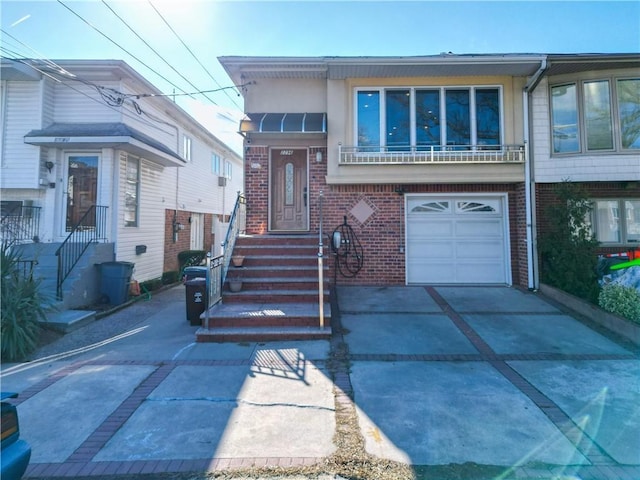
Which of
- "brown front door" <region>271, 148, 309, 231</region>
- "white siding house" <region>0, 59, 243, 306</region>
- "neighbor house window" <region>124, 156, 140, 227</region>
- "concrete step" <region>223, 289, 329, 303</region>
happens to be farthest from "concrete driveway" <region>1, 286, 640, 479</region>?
"neighbor house window" <region>124, 156, 140, 227</region>

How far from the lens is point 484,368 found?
169 inches

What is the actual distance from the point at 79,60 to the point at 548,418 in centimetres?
1154

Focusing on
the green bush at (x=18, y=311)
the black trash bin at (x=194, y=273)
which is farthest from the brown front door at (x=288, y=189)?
the green bush at (x=18, y=311)

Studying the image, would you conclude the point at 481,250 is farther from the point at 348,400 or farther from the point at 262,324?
the point at 348,400

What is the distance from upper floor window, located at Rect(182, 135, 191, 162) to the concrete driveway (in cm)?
897

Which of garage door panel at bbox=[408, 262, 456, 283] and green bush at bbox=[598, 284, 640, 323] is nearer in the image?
green bush at bbox=[598, 284, 640, 323]

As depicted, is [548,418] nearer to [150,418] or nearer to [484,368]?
[484,368]

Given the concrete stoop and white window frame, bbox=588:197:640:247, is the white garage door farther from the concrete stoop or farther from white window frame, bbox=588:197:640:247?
the concrete stoop

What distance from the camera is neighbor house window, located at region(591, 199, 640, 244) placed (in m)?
8.61

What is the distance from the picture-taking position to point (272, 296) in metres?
6.29

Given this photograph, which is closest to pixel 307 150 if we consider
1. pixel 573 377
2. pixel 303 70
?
pixel 303 70

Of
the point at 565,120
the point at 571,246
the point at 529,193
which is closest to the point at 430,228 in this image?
the point at 529,193

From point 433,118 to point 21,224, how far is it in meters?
10.7

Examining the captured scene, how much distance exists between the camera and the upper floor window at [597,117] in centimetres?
798
